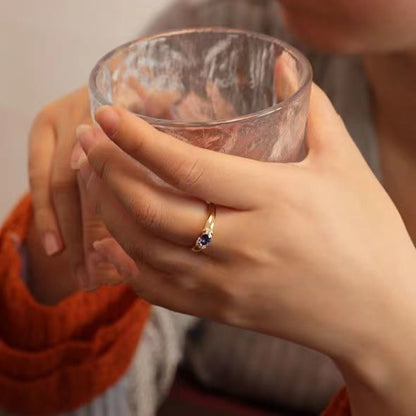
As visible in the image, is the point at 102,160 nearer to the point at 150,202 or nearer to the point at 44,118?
the point at 150,202

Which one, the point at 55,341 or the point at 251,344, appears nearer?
the point at 55,341

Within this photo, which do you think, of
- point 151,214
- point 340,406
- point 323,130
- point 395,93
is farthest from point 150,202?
point 395,93

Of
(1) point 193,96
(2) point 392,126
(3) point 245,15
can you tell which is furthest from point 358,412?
(3) point 245,15

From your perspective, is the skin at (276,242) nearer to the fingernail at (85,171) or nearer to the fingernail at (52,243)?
the fingernail at (85,171)

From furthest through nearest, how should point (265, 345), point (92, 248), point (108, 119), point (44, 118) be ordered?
point (265, 345), point (44, 118), point (92, 248), point (108, 119)

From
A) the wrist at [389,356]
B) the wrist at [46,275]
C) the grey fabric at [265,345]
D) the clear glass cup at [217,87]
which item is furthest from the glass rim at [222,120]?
the grey fabric at [265,345]

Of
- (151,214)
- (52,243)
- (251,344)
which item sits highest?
(151,214)

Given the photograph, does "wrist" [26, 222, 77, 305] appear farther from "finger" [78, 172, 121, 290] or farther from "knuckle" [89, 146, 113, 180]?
"knuckle" [89, 146, 113, 180]
